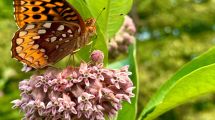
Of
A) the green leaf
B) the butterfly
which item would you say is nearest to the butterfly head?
the butterfly

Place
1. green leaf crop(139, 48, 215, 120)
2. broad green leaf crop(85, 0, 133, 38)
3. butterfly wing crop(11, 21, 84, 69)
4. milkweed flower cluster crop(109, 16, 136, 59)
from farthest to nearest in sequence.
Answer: milkweed flower cluster crop(109, 16, 136, 59), broad green leaf crop(85, 0, 133, 38), butterfly wing crop(11, 21, 84, 69), green leaf crop(139, 48, 215, 120)

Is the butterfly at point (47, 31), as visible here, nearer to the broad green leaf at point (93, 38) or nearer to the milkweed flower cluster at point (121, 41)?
the broad green leaf at point (93, 38)

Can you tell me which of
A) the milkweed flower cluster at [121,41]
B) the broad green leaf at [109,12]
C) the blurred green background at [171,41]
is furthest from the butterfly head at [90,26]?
the blurred green background at [171,41]

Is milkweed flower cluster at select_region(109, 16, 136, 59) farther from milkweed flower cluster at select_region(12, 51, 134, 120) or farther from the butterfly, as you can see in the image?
milkweed flower cluster at select_region(12, 51, 134, 120)

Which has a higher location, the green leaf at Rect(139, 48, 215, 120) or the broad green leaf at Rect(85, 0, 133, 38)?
the broad green leaf at Rect(85, 0, 133, 38)

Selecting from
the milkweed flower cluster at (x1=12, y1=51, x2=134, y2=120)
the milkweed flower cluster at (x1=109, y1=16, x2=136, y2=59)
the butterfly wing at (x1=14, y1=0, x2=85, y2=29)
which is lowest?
the milkweed flower cluster at (x1=109, y1=16, x2=136, y2=59)

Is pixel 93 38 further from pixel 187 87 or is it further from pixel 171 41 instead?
pixel 171 41
